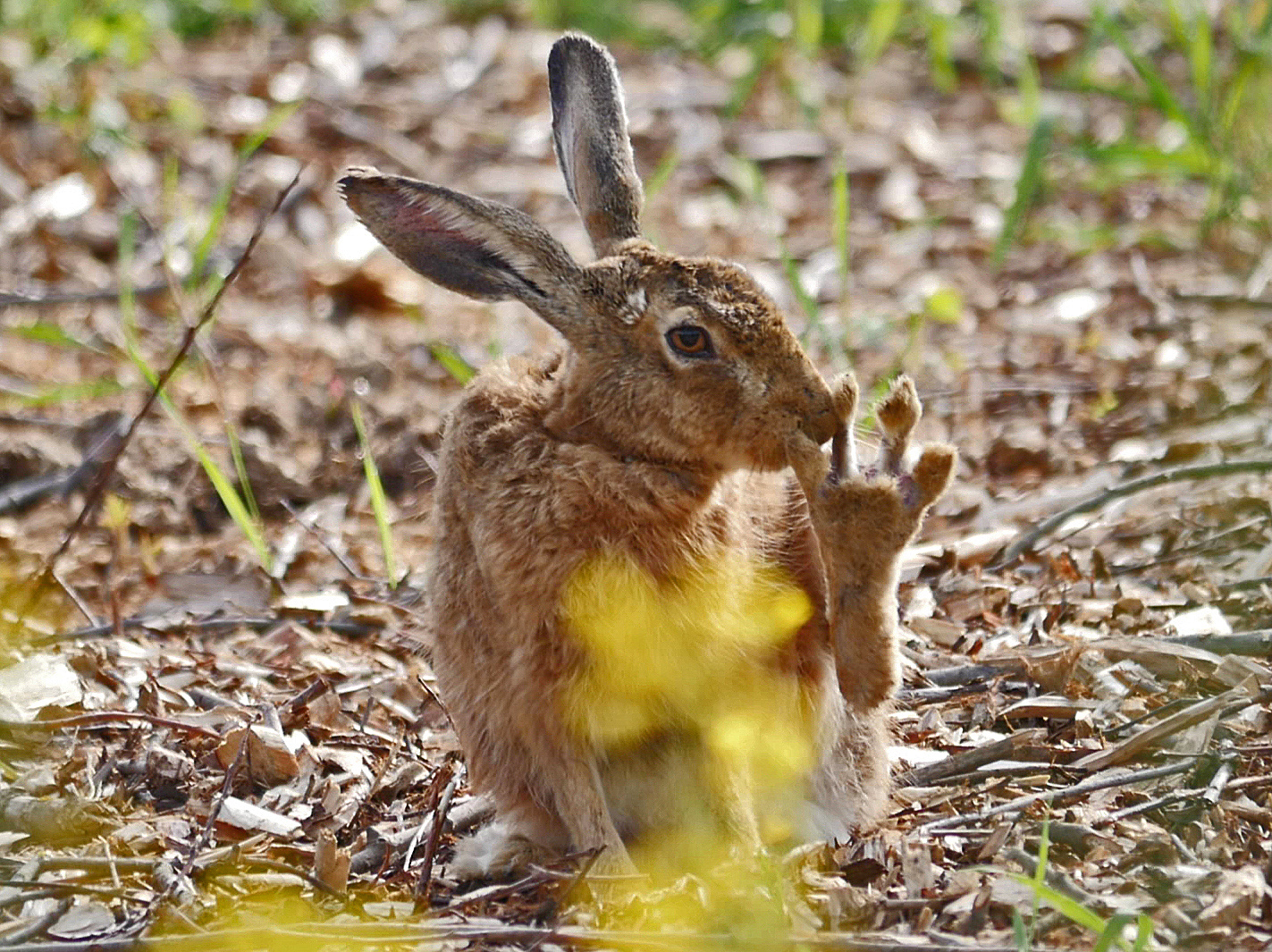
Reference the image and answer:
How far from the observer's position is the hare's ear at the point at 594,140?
4.52m

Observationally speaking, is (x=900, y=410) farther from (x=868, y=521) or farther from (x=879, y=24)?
(x=879, y=24)

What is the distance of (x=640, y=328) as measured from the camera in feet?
13.2

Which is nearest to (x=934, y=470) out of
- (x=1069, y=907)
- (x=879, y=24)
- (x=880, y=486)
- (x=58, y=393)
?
(x=880, y=486)

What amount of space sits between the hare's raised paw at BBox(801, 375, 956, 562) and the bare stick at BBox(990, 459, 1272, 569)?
158 centimetres

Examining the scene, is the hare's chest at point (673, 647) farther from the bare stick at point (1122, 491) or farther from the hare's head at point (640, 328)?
the bare stick at point (1122, 491)

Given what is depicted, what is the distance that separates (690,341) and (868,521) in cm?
57

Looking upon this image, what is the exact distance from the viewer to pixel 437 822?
410 cm

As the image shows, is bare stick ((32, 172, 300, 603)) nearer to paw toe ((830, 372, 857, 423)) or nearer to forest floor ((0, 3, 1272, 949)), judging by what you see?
forest floor ((0, 3, 1272, 949))

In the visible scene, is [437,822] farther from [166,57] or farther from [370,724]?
[166,57]

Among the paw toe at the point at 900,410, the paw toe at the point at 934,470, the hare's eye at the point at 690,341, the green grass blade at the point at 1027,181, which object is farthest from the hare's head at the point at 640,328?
the green grass blade at the point at 1027,181

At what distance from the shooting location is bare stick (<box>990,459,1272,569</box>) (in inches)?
197

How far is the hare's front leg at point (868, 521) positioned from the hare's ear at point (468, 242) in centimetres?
71

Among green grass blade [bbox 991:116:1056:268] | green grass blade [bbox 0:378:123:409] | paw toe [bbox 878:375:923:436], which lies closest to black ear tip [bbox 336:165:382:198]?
paw toe [bbox 878:375:923:436]

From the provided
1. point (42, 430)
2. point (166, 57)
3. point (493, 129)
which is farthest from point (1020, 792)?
point (166, 57)
